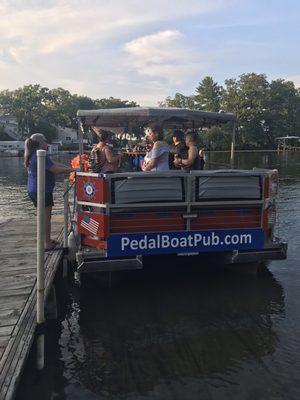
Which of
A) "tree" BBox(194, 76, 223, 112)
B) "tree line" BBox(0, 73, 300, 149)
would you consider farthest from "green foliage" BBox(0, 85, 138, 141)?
"tree" BBox(194, 76, 223, 112)

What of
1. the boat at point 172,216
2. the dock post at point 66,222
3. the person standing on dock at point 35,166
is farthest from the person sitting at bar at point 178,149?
the person standing on dock at point 35,166

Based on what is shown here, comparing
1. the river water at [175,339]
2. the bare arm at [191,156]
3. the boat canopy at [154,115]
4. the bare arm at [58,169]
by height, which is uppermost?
the boat canopy at [154,115]

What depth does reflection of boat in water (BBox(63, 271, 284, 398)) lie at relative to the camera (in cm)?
483

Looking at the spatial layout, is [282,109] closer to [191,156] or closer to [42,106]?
[42,106]

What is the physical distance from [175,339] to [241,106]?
97.4 meters

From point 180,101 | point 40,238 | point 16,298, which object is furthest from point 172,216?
point 180,101

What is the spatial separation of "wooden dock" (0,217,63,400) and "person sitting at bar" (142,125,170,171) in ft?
6.68

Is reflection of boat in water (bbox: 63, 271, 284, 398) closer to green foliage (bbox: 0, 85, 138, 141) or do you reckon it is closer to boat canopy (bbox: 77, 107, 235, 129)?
boat canopy (bbox: 77, 107, 235, 129)

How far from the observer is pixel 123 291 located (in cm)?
725

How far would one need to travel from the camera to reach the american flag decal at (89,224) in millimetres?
6567

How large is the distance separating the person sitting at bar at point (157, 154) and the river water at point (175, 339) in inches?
71.5

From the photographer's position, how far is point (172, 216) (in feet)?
21.9

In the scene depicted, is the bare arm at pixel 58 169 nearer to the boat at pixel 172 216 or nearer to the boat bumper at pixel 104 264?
the boat at pixel 172 216

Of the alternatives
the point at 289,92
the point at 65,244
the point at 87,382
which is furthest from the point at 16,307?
the point at 289,92
